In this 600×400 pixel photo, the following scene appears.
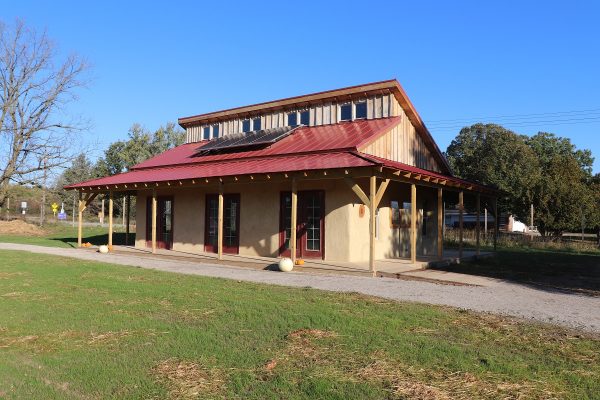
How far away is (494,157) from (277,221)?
128 ft

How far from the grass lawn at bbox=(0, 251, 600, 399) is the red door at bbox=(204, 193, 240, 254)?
9.20 meters

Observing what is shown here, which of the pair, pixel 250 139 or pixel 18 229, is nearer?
pixel 250 139

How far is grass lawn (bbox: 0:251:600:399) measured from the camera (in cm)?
425

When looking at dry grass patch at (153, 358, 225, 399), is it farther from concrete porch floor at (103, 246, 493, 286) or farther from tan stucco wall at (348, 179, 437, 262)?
tan stucco wall at (348, 179, 437, 262)

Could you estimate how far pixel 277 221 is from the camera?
16688mm

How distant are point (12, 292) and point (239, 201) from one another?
Answer: 9.47 metres

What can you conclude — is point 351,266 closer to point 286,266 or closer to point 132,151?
point 286,266

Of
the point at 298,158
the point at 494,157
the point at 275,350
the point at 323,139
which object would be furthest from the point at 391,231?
the point at 494,157

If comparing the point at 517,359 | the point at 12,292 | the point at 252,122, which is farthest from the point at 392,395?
the point at 252,122

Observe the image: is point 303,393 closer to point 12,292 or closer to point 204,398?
point 204,398

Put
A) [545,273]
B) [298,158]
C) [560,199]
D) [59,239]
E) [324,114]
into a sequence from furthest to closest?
1. [560,199]
2. [59,239]
3. [324,114]
4. [298,158]
5. [545,273]

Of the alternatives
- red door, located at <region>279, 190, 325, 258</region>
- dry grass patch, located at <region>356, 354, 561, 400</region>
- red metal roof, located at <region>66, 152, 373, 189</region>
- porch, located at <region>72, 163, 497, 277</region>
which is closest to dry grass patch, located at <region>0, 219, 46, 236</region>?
red metal roof, located at <region>66, 152, 373, 189</region>

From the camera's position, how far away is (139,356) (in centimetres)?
514

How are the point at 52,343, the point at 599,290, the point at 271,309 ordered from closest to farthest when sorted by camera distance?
1. the point at 52,343
2. the point at 271,309
3. the point at 599,290
